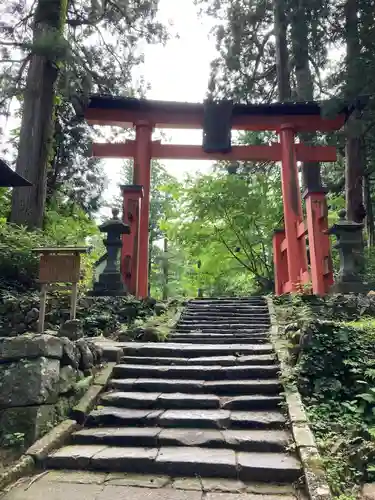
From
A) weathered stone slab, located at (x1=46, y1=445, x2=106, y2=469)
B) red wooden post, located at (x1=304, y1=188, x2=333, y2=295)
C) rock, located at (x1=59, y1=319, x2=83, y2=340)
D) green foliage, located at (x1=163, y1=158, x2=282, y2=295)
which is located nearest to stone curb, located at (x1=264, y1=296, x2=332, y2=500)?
weathered stone slab, located at (x1=46, y1=445, x2=106, y2=469)

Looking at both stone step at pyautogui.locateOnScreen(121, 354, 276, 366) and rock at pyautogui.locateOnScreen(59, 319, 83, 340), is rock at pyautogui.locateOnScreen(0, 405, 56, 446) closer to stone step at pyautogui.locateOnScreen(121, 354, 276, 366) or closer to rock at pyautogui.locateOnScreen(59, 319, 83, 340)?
rock at pyautogui.locateOnScreen(59, 319, 83, 340)

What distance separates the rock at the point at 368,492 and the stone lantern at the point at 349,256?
17.5 ft

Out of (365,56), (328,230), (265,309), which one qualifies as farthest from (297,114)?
(265,309)

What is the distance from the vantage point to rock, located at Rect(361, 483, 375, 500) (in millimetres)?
2938

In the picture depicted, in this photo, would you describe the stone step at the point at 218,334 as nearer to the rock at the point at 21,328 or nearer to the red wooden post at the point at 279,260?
the rock at the point at 21,328

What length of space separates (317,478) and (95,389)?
2698 mm

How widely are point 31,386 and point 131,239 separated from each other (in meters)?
6.11

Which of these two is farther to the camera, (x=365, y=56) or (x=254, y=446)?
(x=365, y=56)

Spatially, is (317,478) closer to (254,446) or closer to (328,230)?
(254,446)

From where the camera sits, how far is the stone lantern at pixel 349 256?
8.06m

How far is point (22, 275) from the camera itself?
859 cm

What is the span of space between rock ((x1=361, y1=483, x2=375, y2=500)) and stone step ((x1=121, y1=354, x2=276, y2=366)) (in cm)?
233

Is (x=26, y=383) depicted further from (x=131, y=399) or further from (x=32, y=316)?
(x=32, y=316)

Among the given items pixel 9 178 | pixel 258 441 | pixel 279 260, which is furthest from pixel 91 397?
pixel 279 260
